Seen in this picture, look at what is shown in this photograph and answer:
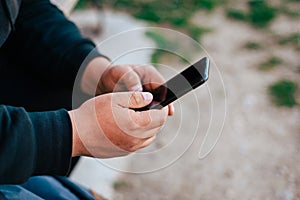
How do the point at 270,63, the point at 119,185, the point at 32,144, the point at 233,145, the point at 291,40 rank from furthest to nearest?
1. the point at 291,40
2. the point at 270,63
3. the point at 233,145
4. the point at 119,185
5. the point at 32,144

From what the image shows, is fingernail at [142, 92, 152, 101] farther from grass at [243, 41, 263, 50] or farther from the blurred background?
grass at [243, 41, 263, 50]

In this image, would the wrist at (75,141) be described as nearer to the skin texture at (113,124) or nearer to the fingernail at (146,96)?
the skin texture at (113,124)

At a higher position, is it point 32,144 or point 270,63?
point 32,144

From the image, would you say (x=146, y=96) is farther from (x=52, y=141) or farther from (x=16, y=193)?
(x=16, y=193)

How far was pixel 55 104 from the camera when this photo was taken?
104 centimetres

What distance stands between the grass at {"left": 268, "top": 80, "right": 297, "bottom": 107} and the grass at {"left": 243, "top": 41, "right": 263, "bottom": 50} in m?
0.24

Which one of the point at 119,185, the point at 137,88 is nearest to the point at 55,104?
the point at 137,88

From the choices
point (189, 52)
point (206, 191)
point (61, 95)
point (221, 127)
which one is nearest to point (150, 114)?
point (61, 95)

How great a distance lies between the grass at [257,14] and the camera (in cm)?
221

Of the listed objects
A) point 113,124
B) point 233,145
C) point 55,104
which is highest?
point 113,124

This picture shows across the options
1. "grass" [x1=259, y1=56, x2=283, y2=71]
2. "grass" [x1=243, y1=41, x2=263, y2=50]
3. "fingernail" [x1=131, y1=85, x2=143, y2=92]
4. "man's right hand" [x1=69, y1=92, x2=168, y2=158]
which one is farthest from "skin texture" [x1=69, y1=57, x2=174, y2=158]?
"grass" [x1=243, y1=41, x2=263, y2=50]

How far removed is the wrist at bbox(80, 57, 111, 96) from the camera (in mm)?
1042

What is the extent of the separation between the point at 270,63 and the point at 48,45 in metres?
1.16

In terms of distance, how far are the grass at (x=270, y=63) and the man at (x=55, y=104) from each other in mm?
1062
